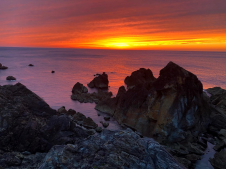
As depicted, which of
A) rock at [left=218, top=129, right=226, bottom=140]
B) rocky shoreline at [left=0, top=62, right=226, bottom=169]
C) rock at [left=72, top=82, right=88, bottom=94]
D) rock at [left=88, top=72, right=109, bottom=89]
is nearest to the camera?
rocky shoreline at [left=0, top=62, right=226, bottom=169]

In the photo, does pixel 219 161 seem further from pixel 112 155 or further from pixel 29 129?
pixel 29 129

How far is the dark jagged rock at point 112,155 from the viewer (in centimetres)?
866

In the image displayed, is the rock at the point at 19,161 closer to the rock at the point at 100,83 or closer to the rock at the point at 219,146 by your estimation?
the rock at the point at 219,146

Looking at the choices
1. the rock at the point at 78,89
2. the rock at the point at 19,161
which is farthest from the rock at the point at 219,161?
the rock at the point at 78,89

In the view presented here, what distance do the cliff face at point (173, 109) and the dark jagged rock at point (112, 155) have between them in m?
15.9

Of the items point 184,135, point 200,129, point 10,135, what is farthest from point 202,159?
point 10,135

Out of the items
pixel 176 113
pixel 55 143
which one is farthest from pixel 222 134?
pixel 55 143

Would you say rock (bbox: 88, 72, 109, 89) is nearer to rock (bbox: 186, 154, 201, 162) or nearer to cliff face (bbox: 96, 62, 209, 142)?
cliff face (bbox: 96, 62, 209, 142)

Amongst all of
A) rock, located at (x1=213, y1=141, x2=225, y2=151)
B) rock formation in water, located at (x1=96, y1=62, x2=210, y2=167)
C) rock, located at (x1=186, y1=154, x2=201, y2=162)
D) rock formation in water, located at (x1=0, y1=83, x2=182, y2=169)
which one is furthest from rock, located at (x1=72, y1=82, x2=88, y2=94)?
rock, located at (x1=213, y1=141, x2=225, y2=151)

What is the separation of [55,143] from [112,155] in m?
9.31

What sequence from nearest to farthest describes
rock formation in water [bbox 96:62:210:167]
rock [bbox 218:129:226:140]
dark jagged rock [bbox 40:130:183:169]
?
1. dark jagged rock [bbox 40:130:183:169]
2. rock formation in water [bbox 96:62:210:167]
3. rock [bbox 218:129:226:140]

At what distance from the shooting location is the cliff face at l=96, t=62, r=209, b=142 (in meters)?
24.8

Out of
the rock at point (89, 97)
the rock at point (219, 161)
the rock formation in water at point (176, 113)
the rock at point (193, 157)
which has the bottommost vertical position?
the rock at point (89, 97)

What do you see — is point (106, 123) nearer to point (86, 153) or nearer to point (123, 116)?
point (123, 116)
